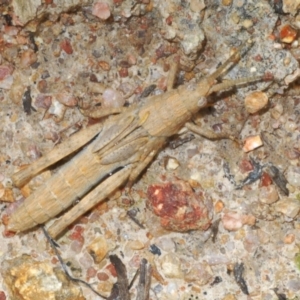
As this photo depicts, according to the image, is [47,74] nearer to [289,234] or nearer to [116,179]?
[116,179]

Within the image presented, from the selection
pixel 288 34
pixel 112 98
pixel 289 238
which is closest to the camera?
pixel 288 34

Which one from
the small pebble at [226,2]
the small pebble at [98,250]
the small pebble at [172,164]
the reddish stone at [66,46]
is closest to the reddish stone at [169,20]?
the small pebble at [226,2]

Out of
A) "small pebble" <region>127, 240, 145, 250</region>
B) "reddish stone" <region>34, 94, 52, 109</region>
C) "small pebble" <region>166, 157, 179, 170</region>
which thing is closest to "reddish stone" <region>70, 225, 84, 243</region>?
"small pebble" <region>127, 240, 145, 250</region>

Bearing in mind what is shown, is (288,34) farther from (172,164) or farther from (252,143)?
(172,164)

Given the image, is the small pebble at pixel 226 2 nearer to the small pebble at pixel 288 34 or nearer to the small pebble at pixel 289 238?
the small pebble at pixel 288 34

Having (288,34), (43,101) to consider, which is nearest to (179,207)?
(43,101)

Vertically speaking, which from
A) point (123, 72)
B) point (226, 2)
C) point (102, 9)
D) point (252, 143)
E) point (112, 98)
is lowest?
point (252, 143)
